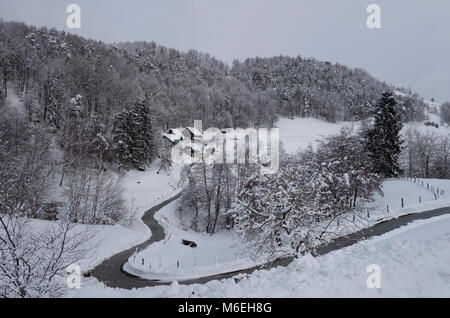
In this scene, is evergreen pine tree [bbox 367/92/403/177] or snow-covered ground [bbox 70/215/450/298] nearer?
snow-covered ground [bbox 70/215/450/298]

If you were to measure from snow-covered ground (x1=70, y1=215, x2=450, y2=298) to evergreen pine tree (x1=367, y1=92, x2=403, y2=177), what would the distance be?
30.2m

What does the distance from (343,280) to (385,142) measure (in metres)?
35.2

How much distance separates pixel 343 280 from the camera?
23.8ft

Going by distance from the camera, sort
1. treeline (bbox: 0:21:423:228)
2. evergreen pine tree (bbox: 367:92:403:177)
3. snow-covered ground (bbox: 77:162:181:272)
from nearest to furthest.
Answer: snow-covered ground (bbox: 77:162:181:272)
evergreen pine tree (bbox: 367:92:403:177)
treeline (bbox: 0:21:423:228)

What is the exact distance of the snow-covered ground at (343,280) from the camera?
6727 millimetres

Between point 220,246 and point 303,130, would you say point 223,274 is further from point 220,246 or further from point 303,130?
point 303,130

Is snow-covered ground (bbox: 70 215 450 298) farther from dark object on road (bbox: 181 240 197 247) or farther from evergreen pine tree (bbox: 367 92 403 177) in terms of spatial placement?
→ evergreen pine tree (bbox: 367 92 403 177)

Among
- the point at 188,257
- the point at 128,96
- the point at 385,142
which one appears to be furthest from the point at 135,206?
the point at 128,96

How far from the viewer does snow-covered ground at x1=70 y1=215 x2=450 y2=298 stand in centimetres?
673

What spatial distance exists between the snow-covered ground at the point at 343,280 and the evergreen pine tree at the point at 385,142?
3022 cm

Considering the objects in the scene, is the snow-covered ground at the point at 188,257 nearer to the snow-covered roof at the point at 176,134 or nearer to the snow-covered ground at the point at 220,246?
the snow-covered ground at the point at 220,246

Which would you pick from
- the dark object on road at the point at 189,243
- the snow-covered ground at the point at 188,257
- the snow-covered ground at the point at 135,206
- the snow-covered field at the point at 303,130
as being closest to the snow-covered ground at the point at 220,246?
the snow-covered ground at the point at 188,257

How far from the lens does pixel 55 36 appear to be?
337 feet

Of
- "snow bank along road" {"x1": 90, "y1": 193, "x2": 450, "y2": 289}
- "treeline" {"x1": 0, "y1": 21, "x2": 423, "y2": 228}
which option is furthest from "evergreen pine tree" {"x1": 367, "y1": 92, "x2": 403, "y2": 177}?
"treeline" {"x1": 0, "y1": 21, "x2": 423, "y2": 228}
